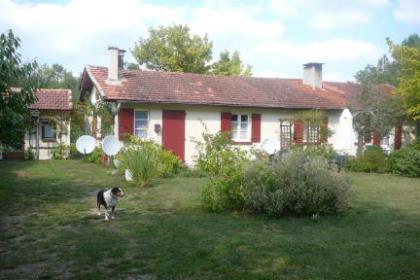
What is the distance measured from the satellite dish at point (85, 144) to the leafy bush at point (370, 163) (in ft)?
37.2

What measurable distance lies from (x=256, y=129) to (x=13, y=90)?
52.6 feet

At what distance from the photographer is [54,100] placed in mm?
25422

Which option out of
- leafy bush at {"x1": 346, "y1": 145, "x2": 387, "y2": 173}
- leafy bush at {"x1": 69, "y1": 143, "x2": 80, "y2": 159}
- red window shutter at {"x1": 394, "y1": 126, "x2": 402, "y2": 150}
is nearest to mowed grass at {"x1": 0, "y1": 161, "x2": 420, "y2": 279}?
leafy bush at {"x1": 346, "y1": 145, "x2": 387, "y2": 173}

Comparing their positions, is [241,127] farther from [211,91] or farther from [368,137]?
[368,137]

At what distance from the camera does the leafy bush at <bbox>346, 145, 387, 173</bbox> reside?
64.1 ft

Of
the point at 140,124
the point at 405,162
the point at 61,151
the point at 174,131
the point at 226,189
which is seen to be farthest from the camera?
the point at 61,151

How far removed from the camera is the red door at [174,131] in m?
20.8

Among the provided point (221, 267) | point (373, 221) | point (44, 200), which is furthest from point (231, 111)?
point (221, 267)

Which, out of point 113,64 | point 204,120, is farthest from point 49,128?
point 204,120

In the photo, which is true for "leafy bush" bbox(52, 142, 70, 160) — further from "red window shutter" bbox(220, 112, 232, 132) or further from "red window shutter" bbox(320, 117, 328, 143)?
"red window shutter" bbox(320, 117, 328, 143)

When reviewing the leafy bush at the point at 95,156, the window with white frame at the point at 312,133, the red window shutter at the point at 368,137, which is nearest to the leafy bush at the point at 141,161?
the leafy bush at the point at 95,156

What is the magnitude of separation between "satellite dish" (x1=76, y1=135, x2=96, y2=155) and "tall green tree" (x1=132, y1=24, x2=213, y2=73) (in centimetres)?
1772

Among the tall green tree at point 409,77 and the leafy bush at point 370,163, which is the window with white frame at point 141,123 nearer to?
the leafy bush at point 370,163

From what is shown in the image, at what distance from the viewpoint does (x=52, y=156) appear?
24.5 m
